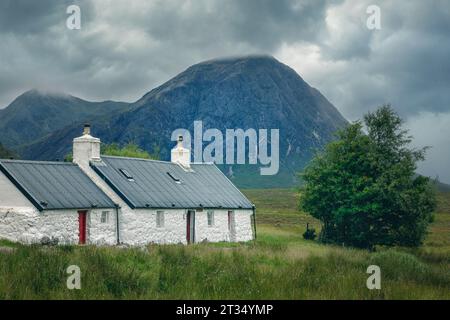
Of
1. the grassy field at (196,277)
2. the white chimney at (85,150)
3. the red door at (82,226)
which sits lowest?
the grassy field at (196,277)

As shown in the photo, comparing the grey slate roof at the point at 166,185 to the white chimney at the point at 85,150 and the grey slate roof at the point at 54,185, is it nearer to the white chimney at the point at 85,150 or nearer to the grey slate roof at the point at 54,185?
the white chimney at the point at 85,150

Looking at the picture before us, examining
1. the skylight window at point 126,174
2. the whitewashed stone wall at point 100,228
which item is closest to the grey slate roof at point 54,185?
the whitewashed stone wall at point 100,228

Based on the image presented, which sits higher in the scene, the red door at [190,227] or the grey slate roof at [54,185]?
the grey slate roof at [54,185]

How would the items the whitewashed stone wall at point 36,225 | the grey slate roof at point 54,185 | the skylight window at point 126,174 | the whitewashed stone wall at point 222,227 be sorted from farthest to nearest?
the whitewashed stone wall at point 222,227 < the skylight window at point 126,174 < the grey slate roof at point 54,185 < the whitewashed stone wall at point 36,225

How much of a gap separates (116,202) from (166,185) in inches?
227

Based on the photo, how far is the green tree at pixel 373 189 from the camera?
4338 centimetres

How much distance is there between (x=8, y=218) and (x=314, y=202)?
72.0 feet

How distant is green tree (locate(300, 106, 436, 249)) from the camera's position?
43.4 m

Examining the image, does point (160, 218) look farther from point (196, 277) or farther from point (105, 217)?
point (196, 277)

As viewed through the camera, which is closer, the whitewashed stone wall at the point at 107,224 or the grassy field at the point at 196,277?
the grassy field at the point at 196,277

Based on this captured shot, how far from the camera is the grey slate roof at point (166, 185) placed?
38.8 metres

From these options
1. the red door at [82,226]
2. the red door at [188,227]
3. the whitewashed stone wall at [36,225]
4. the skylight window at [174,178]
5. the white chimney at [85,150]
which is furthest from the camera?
the skylight window at [174,178]

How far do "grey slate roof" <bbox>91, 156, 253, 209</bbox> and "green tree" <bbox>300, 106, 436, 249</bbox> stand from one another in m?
6.25
